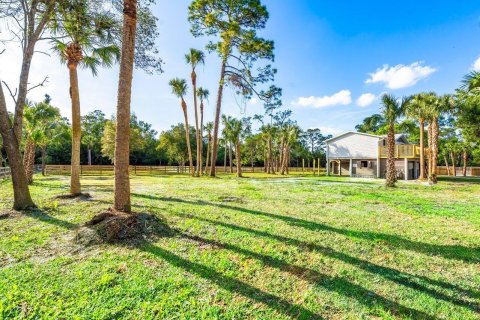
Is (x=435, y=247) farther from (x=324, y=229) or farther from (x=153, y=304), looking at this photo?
(x=153, y=304)

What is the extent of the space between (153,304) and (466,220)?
7.64 m

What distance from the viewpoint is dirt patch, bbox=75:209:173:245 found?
14.1ft

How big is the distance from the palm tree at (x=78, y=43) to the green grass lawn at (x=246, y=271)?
11.1ft

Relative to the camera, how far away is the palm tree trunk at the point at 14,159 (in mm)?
6156

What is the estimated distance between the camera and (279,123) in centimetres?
3666

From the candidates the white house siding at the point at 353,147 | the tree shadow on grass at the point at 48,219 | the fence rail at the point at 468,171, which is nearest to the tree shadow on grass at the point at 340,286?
the tree shadow on grass at the point at 48,219

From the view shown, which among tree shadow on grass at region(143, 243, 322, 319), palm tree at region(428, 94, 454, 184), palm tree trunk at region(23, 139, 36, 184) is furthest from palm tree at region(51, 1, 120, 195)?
palm tree at region(428, 94, 454, 184)

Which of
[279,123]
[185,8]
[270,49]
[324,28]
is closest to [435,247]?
[324,28]

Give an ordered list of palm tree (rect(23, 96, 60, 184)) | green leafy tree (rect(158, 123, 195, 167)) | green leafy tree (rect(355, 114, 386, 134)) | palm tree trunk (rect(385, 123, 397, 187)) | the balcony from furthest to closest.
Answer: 1. green leafy tree (rect(355, 114, 386, 134))
2. green leafy tree (rect(158, 123, 195, 167))
3. the balcony
4. palm tree (rect(23, 96, 60, 184))
5. palm tree trunk (rect(385, 123, 397, 187))

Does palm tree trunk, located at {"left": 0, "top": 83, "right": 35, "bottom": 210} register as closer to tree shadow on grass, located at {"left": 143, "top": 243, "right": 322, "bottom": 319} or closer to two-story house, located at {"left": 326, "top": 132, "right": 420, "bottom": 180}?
tree shadow on grass, located at {"left": 143, "top": 243, "right": 322, "bottom": 319}

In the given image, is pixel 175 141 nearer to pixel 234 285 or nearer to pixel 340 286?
pixel 234 285

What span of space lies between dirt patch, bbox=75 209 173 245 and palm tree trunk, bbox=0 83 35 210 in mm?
3143

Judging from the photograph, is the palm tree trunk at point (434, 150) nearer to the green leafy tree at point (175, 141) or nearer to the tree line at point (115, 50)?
the tree line at point (115, 50)

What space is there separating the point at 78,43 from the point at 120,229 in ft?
22.9
